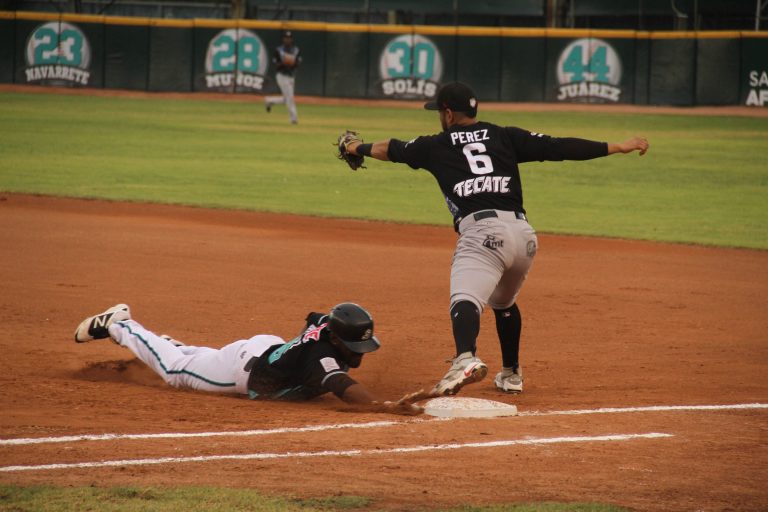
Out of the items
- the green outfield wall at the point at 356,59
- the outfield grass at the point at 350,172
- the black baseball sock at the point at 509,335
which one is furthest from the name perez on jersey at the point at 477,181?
the green outfield wall at the point at 356,59

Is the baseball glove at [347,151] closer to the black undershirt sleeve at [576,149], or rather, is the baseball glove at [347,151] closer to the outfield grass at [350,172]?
the black undershirt sleeve at [576,149]

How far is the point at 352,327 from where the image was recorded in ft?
21.3

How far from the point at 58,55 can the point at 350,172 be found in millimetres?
15974

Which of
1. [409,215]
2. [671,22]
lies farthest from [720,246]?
[671,22]

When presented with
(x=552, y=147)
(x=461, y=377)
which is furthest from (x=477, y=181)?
(x=461, y=377)

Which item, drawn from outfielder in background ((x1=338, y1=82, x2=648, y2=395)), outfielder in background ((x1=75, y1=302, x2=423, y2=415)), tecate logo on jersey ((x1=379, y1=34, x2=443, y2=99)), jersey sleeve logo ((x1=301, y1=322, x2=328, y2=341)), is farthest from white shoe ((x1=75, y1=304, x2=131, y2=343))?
tecate logo on jersey ((x1=379, y1=34, x2=443, y2=99))

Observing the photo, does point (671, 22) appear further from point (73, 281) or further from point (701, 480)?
point (701, 480)

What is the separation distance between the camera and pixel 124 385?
7258mm

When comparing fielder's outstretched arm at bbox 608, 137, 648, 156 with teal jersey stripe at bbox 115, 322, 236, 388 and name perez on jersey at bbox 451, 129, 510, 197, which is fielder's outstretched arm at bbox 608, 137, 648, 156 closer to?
name perez on jersey at bbox 451, 129, 510, 197

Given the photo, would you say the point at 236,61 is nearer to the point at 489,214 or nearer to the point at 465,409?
the point at 489,214

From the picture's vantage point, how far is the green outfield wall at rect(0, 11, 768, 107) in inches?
1308

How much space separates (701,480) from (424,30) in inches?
1166

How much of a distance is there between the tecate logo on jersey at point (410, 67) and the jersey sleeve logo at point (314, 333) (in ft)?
91.1

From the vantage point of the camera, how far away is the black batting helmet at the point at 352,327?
6504 mm
